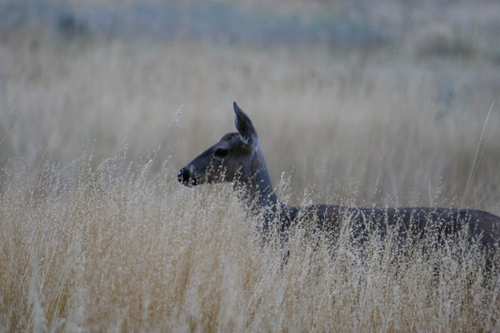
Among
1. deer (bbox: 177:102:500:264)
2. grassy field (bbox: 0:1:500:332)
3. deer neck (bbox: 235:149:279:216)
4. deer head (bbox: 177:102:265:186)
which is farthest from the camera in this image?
deer neck (bbox: 235:149:279:216)

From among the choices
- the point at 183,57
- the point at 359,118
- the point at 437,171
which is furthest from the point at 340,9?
the point at 437,171

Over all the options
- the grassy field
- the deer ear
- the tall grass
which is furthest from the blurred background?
the tall grass

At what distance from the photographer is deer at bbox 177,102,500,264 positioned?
5.59 m

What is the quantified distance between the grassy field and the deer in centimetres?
18

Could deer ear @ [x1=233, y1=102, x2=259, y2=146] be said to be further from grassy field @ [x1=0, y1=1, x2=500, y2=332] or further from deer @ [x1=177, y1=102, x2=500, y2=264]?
grassy field @ [x1=0, y1=1, x2=500, y2=332]

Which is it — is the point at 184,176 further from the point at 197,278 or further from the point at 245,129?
the point at 197,278

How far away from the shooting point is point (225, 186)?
680cm

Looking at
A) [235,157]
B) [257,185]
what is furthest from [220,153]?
[257,185]

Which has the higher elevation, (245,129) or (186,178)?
(245,129)

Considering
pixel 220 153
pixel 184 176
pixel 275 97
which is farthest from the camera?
pixel 275 97

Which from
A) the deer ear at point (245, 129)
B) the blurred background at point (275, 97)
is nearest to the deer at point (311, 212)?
the deer ear at point (245, 129)

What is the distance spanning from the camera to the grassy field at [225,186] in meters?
4.62

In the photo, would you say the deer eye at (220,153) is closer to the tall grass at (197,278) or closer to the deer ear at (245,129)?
the deer ear at (245,129)

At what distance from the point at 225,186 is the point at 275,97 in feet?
20.0
